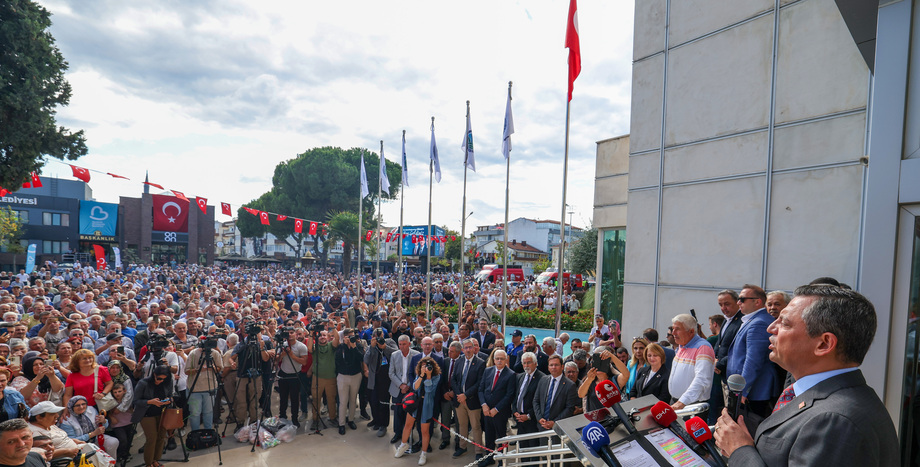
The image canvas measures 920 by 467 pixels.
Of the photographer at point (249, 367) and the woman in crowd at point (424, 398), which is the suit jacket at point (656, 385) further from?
the photographer at point (249, 367)

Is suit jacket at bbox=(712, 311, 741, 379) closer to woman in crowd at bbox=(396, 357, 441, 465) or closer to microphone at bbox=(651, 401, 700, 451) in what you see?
microphone at bbox=(651, 401, 700, 451)

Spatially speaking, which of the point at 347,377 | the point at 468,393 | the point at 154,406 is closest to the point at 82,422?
the point at 154,406

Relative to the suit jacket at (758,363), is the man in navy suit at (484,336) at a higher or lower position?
lower

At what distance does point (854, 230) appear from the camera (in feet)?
20.5

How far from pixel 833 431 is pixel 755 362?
2.42 meters

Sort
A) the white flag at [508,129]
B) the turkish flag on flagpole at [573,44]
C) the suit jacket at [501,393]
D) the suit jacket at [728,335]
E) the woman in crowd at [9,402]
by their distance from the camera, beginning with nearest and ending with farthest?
the suit jacket at [728,335] < the woman in crowd at [9,402] < the suit jacket at [501,393] < the turkish flag on flagpole at [573,44] < the white flag at [508,129]

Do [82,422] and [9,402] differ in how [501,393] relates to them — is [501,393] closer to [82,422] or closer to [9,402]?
[82,422]

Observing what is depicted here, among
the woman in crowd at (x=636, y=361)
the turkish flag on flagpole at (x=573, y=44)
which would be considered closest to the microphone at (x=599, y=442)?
the woman in crowd at (x=636, y=361)

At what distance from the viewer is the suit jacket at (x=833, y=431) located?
5.19ft

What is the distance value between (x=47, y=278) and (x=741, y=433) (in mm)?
26724

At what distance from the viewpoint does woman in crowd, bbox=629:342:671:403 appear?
4.88 metres

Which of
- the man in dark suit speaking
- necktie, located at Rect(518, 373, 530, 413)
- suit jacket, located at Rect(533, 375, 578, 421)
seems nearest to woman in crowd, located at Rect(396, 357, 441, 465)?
necktie, located at Rect(518, 373, 530, 413)

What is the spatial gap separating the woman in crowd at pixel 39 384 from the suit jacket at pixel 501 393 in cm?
557

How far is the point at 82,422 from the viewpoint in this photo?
222 inches
